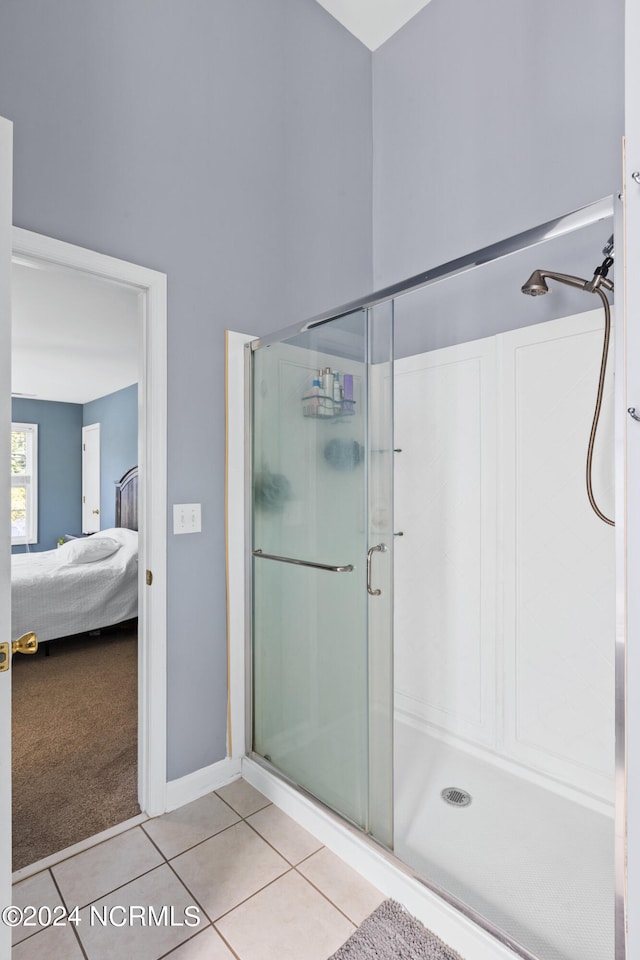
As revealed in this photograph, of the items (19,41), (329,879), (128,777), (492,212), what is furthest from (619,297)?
(128,777)

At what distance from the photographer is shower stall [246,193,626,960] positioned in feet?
5.28

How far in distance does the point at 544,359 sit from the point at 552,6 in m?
1.44

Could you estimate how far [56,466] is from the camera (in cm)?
701

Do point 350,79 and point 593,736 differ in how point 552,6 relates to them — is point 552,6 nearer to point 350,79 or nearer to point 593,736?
point 350,79

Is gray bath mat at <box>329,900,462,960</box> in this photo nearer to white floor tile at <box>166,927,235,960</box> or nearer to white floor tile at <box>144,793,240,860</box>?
white floor tile at <box>166,927,235,960</box>

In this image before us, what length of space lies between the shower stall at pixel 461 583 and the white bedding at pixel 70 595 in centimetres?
224

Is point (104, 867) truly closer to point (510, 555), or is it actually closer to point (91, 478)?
point (510, 555)

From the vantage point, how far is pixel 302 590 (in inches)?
76.6

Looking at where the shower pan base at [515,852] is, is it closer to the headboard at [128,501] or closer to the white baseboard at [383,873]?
the white baseboard at [383,873]

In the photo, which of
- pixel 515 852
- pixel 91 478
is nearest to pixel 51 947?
pixel 515 852

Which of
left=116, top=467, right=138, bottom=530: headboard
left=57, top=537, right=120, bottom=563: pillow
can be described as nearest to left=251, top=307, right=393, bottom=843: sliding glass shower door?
left=57, top=537, right=120, bottom=563: pillow

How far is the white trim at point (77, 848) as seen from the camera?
162cm

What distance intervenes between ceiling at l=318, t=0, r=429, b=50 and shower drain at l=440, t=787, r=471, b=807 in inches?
143

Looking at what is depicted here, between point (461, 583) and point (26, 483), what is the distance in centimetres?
641
